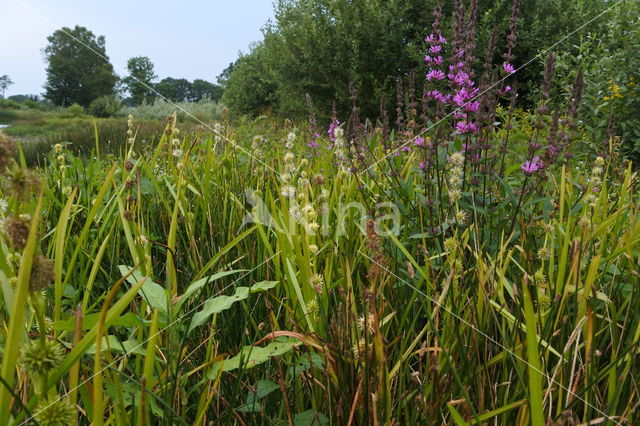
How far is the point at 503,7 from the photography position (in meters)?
12.4

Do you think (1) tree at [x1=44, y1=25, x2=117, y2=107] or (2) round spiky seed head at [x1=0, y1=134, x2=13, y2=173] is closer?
(2) round spiky seed head at [x1=0, y1=134, x2=13, y2=173]

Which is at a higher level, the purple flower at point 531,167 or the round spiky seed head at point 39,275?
the purple flower at point 531,167

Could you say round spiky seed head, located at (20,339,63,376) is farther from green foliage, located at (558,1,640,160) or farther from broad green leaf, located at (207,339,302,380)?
green foliage, located at (558,1,640,160)

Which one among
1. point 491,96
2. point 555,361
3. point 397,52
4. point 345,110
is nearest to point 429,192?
point 491,96

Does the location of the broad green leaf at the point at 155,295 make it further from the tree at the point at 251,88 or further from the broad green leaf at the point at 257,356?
the tree at the point at 251,88

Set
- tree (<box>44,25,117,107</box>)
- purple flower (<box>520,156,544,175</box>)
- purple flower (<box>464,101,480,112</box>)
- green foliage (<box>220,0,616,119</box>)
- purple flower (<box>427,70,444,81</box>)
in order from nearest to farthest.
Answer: purple flower (<box>520,156,544,175</box>) → purple flower (<box>464,101,480,112</box>) → purple flower (<box>427,70,444,81</box>) → green foliage (<box>220,0,616,119</box>) → tree (<box>44,25,117,107</box>)

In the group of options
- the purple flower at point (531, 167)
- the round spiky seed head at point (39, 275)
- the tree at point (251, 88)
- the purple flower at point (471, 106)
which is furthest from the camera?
the tree at point (251, 88)

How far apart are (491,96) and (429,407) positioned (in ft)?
4.78

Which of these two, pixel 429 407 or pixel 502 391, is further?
pixel 502 391

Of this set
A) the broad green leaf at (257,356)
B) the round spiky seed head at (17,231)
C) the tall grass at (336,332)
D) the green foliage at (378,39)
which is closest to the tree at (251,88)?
the green foliage at (378,39)

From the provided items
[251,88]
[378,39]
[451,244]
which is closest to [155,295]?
[451,244]

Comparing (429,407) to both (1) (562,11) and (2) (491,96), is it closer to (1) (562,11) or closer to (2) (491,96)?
(2) (491,96)

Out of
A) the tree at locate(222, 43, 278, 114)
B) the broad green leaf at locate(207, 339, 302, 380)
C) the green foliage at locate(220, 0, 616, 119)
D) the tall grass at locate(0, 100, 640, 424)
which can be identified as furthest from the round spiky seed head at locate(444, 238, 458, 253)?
the tree at locate(222, 43, 278, 114)

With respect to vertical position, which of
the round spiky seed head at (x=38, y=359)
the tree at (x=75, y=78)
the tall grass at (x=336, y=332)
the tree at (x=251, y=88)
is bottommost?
the tall grass at (x=336, y=332)
